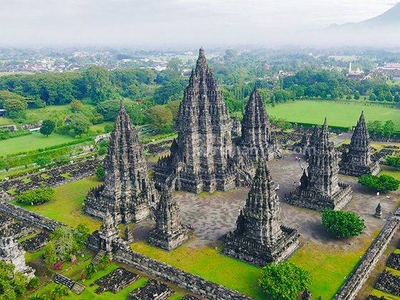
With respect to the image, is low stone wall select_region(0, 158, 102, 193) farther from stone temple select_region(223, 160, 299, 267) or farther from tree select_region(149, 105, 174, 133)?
stone temple select_region(223, 160, 299, 267)

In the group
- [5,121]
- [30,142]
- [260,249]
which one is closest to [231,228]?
[260,249]

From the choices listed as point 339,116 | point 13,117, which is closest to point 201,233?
point 339,116

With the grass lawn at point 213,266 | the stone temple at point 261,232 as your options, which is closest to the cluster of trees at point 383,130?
the stone temple at point 261,232

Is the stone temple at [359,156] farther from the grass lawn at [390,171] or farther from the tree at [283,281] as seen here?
the tree at [283,281]

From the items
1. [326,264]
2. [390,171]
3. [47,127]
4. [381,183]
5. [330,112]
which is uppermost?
[47,127]

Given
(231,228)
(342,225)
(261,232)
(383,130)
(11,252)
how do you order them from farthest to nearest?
(383,130), (231,228), (342,225), (261,232), (11,252)

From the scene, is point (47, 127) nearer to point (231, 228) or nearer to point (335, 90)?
point (231, 228)
